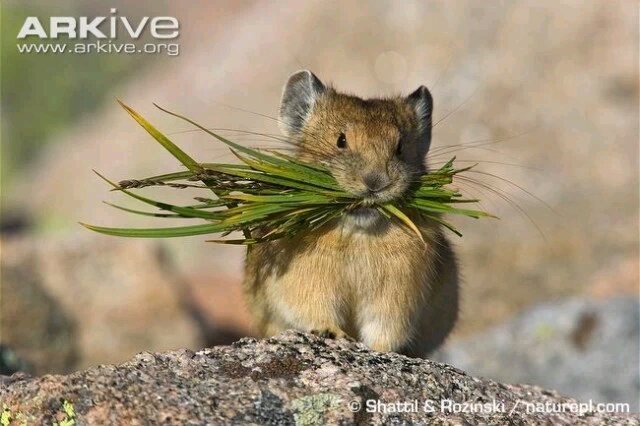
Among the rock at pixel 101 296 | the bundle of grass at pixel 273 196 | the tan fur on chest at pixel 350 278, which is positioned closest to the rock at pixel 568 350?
the tan fur on chest at pixel 350 278

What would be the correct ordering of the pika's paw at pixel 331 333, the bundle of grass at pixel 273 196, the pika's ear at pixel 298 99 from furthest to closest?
the pika's ear at pixel 298 99 → the pika's paw at pixel 331 333 → the bundle of grass at pixel 273 196

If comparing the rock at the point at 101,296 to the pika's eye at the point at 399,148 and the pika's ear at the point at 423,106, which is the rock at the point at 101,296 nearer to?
the pika's ear at the point at 423,106

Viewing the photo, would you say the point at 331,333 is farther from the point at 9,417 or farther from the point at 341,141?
the point at 9,417

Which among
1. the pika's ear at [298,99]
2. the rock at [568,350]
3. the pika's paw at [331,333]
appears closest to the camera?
the pika's paw at [331,333]

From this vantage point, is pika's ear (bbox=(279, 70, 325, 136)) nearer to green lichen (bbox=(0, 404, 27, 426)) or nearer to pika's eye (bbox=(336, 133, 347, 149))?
pika's eye (bbox=(336, 133, 347, 149))

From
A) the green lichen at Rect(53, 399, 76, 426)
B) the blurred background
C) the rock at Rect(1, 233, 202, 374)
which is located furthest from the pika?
the rock at Rect(1, 233, 202, 374)

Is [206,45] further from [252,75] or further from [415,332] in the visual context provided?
[415,332]
